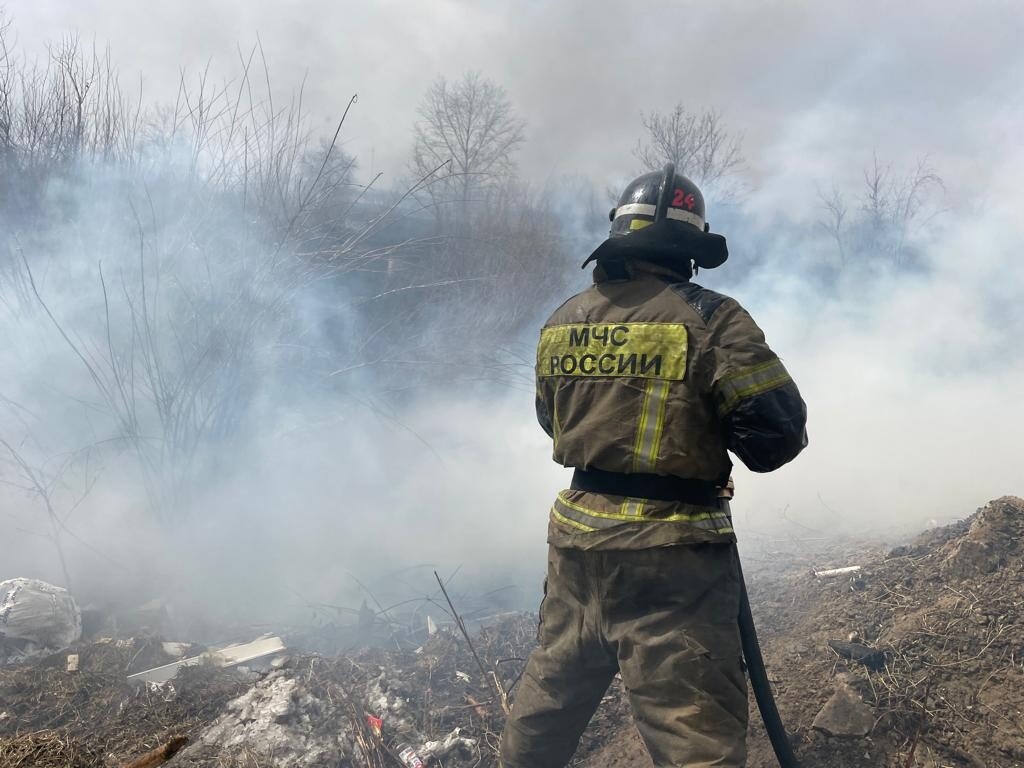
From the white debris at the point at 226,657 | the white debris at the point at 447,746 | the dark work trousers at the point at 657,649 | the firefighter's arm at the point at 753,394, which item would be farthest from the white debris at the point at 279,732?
the firefighter's arm at the point at 753,394

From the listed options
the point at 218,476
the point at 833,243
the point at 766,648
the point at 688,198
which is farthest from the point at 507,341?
the point at 833,243

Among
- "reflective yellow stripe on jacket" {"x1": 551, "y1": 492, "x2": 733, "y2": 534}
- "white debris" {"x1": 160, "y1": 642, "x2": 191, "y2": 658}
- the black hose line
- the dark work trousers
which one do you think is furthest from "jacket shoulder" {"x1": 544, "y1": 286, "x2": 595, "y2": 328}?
"white debris" {"x1": 160, "y1": 642, "x2": 191, "y2": 658}

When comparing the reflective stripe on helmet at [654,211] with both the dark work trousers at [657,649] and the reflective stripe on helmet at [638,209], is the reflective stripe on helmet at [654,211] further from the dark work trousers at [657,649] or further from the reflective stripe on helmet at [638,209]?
the dark work trousers at [657,649]

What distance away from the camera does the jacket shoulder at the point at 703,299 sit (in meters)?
2.07

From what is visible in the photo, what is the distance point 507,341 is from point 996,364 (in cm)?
745

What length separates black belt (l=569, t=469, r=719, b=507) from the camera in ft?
6.78

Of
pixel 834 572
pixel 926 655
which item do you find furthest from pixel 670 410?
pixel 834 572

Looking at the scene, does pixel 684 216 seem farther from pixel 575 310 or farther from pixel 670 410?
pixel 670 410

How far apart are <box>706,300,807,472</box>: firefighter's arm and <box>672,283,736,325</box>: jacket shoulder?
1.2 inches

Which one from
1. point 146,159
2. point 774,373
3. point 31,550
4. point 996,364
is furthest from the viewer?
point 996,364

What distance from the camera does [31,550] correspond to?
247 inches

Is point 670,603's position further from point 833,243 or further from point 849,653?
point 833,243

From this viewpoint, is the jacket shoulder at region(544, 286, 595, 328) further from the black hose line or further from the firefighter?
the black hose line

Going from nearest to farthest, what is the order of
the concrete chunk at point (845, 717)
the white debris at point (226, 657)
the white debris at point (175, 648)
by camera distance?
the concrete chunk at point (845, 717) → the white debris at point (226, 657) → the white debris at point (175, 648)
